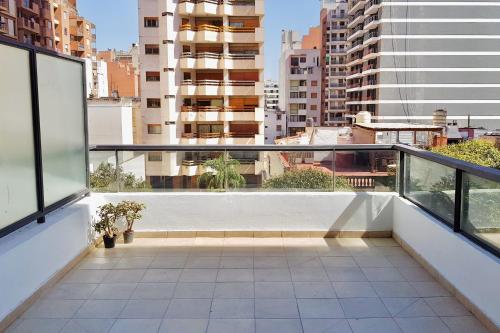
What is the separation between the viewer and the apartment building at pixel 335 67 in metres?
66.1

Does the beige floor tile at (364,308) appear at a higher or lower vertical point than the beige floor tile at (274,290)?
lower

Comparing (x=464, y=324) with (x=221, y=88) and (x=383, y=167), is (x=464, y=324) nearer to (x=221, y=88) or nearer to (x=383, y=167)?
(x=383, y=167)

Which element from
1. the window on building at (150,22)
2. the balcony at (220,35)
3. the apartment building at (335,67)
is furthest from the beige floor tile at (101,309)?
the apartment building at (335,67)

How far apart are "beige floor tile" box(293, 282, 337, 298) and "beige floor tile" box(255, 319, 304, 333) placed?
0.44 meters

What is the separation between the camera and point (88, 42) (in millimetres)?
56906

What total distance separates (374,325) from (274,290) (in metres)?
0.88

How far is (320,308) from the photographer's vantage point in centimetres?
326

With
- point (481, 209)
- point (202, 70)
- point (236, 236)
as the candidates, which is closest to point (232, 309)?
point (236, 236)

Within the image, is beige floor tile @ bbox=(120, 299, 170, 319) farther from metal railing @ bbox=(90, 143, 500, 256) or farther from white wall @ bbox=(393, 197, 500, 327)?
white wall @ bbox=(393, 197, 500, 327)

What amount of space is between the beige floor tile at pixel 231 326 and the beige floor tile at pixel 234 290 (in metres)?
0.41

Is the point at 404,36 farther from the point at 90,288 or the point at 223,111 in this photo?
the point at 90,288

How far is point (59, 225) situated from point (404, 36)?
166ft

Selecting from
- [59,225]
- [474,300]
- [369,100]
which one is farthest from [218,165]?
[369,100]

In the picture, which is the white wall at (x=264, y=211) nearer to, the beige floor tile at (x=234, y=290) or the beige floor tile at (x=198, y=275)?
the beige floor tile at (x=198, y=275)
